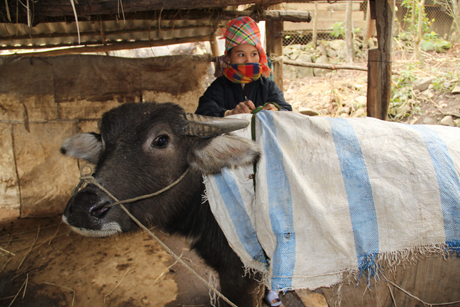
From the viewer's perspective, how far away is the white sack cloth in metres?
1.58

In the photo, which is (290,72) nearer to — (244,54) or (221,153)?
(244,54)

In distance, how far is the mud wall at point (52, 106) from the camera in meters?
4.06

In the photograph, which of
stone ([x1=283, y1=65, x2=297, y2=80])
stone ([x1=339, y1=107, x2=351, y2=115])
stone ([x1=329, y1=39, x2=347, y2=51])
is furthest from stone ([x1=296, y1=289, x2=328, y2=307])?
stone ([x1=329, y1=39, x2=347, y2=51])

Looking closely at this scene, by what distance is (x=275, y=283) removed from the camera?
5.06ft

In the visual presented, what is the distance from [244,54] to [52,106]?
315 cm

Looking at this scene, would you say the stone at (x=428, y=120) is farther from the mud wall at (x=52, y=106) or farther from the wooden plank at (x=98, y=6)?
the mud wall at (x=52, y=106)

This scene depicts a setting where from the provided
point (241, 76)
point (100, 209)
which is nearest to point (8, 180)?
point (100, 209)

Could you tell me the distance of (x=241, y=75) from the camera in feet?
9.86

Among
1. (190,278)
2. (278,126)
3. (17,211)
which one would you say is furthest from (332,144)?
(17,211)

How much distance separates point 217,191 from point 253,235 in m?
0.38

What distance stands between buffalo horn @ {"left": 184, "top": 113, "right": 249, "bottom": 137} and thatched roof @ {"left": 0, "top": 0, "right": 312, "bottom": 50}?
1.81 meters

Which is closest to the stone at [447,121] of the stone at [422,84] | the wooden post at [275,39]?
the stone at [422,84]

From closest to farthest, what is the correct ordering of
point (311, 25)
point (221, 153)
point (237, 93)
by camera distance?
point (221, 153) → point (237, 93) → point (311, 25)

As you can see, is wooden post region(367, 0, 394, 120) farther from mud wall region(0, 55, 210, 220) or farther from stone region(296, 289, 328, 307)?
stone region(296, 289, 328, 307)
